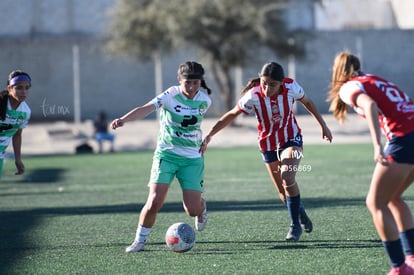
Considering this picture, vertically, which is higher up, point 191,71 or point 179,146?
point 191,71

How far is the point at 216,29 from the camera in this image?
32.7 meters

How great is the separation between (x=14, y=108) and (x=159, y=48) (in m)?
25.6

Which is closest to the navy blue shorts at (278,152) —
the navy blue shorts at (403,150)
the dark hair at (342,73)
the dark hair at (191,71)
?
the dark hair at (191,71)

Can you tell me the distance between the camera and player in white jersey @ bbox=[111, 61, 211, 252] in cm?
787

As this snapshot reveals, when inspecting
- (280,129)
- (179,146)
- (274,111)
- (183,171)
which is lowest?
(183,171)

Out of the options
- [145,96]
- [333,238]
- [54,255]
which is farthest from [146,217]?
[145,96]

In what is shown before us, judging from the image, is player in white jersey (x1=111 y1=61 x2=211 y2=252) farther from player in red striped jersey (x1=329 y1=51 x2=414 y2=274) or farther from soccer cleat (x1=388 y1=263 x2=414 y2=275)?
soccer cleat (x1=388 y1=263 x2=414 y2=275)

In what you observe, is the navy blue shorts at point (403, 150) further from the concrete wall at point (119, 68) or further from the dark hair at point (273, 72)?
the concrete wall at point (119, 68)

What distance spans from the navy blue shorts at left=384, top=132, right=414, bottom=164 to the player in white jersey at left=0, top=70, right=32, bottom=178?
4.60 metres

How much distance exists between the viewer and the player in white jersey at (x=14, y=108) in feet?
28.9

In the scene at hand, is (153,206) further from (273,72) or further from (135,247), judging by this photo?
(273,72)

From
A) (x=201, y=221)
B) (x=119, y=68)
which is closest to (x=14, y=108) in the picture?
(x=201, y=221)

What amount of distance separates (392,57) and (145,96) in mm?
12749

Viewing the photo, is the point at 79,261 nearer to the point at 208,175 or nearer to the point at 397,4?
the point at 208,175
